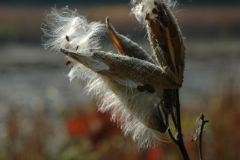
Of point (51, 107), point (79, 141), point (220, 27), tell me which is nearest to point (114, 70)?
point (79, 141)

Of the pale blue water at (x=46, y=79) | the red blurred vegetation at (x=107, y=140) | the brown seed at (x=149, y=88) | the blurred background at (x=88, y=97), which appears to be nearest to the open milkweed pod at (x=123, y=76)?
the brown seed at (x=149, y=88)

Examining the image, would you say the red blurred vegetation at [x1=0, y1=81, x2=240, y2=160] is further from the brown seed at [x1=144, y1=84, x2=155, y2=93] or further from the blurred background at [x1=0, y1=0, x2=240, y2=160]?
the brown seed at [x1=144, y1=84, x2=155, y2=93]

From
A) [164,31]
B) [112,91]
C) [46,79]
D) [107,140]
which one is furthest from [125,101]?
[46,79]

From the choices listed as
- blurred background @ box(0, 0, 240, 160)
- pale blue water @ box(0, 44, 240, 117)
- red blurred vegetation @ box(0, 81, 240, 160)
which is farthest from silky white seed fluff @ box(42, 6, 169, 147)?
pale blue water @ box(0, 44, 240, 117)

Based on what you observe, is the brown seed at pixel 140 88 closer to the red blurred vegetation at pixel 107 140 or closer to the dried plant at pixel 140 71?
the dried plant at pixel 140 71

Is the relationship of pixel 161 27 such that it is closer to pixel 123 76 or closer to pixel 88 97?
pixel 123 76
